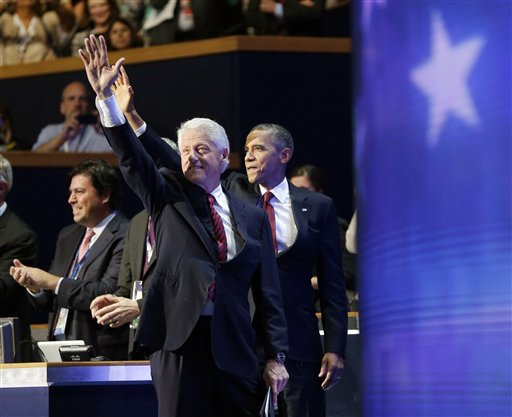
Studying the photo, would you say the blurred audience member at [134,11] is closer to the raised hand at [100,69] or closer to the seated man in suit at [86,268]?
the seated man in suit at [86,268]

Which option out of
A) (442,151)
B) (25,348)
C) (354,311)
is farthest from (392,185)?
(354,311)

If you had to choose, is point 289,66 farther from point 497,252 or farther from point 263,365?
point 497,252

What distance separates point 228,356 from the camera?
3518 millimetres

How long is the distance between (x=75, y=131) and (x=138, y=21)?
4.61ft

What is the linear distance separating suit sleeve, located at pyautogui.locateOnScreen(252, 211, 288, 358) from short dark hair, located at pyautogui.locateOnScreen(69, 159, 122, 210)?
212cm

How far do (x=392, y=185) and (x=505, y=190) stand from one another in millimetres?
134

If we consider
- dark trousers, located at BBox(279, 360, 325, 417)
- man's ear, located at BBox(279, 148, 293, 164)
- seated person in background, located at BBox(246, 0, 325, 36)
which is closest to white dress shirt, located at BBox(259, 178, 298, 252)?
man's ear, located at BBox(279, 148, 293, 164)

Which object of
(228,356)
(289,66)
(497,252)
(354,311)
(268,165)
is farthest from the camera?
(289,66)

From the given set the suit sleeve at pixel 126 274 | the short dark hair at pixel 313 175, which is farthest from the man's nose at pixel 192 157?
the short dark hair at pixel 313 175

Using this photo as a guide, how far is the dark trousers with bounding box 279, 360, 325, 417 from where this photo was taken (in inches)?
174

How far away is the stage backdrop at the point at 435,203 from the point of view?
1.22 meters

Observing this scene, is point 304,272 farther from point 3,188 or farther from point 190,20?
point 190,20

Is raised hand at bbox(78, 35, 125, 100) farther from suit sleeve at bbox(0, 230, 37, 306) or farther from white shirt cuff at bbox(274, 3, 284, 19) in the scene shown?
white shirt cuff at bbox(274, 3, 284, 19)

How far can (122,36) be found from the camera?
951 cm
